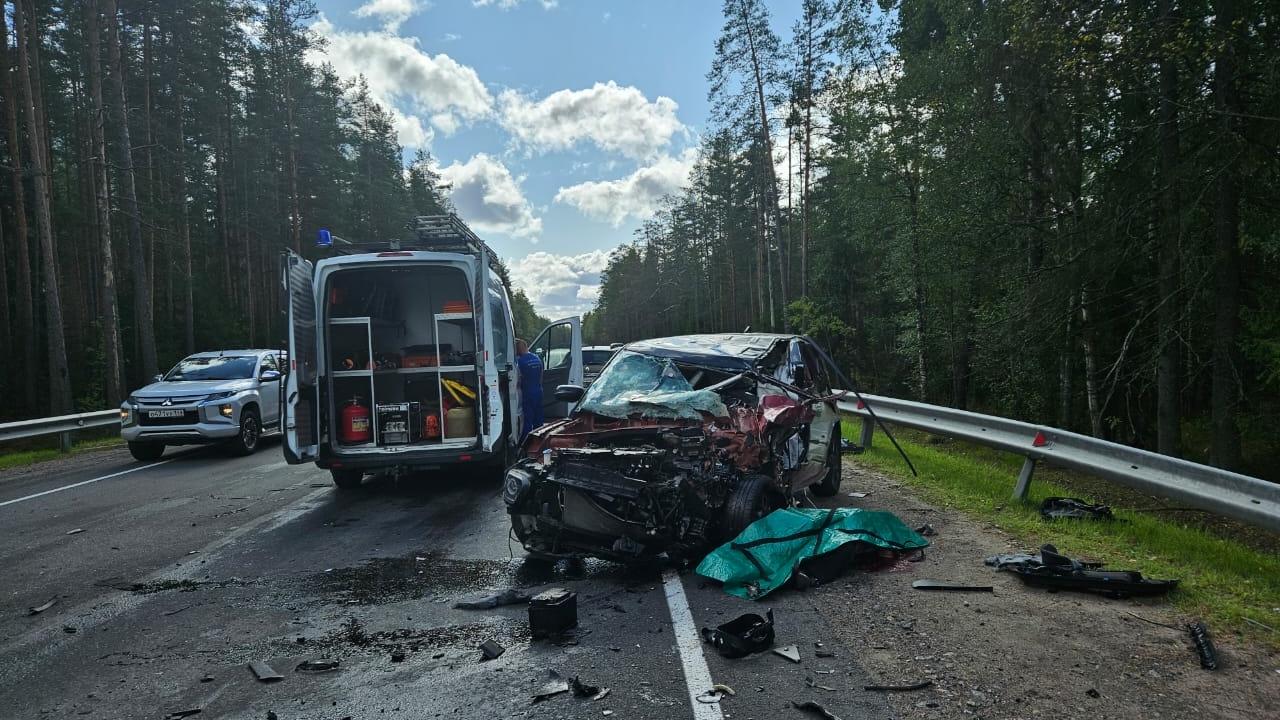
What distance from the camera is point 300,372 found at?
7.52m

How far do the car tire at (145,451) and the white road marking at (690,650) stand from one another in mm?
11076

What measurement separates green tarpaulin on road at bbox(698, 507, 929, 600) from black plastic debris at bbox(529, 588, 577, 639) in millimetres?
1177

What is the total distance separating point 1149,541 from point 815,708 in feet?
13.4

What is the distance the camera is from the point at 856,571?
4934 mm

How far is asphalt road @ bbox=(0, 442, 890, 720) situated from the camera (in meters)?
3.17

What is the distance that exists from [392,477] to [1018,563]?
774 centimetres

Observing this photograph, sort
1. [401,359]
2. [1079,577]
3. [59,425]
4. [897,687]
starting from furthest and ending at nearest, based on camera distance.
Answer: [59,425] < [401,359] < [1079,577] < [897,687]

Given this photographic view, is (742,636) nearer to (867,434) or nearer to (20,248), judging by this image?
(867,434)

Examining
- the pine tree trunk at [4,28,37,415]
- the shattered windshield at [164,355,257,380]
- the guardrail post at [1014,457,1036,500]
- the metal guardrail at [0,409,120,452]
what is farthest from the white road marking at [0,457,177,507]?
the guardrail post at [1014,457,1036,500]

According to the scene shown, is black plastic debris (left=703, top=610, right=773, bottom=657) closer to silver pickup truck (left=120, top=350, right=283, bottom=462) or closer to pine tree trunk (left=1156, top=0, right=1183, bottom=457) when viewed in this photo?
pine tree trunk (left=1156, top=0, right=1183, bottom=457)

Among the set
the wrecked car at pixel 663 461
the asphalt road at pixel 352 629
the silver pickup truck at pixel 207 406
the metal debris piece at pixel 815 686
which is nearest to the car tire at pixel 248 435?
the silver pickup truck at pixel 207 406

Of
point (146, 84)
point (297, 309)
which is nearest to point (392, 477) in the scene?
point (297, 309)

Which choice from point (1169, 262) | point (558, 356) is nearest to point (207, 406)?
point (558, 356)

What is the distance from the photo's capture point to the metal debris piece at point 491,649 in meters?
3.67
